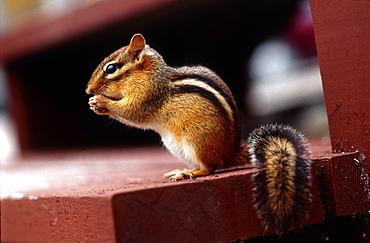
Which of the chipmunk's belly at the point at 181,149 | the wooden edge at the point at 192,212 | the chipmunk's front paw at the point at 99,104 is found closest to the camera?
the wooden edge at the point at 192,212

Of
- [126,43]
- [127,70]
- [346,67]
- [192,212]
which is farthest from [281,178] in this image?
[126,43]

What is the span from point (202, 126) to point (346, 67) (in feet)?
2.15

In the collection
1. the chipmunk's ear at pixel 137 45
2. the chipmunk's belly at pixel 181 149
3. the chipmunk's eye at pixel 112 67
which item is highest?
the chipmunk's ear at pixel 137 45

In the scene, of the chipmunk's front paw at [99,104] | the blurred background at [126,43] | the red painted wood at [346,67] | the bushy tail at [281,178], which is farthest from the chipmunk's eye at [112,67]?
the blurred background at [126,43]

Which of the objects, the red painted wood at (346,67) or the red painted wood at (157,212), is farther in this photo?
the red painted wood at (346,67)

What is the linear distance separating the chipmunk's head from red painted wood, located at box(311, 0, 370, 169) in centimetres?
72

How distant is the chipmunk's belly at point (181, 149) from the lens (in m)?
2.10

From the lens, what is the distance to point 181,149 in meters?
2.15

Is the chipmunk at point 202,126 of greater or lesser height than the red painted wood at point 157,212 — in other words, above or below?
above

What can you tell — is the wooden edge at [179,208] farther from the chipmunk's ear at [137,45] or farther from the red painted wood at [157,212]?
the chipmunk's ear at [137,45]

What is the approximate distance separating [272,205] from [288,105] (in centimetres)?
517

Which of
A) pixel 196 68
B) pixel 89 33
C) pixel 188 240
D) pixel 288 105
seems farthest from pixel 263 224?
pixel 288 105

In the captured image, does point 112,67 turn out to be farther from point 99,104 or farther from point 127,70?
point 99,104

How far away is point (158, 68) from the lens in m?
2.34
